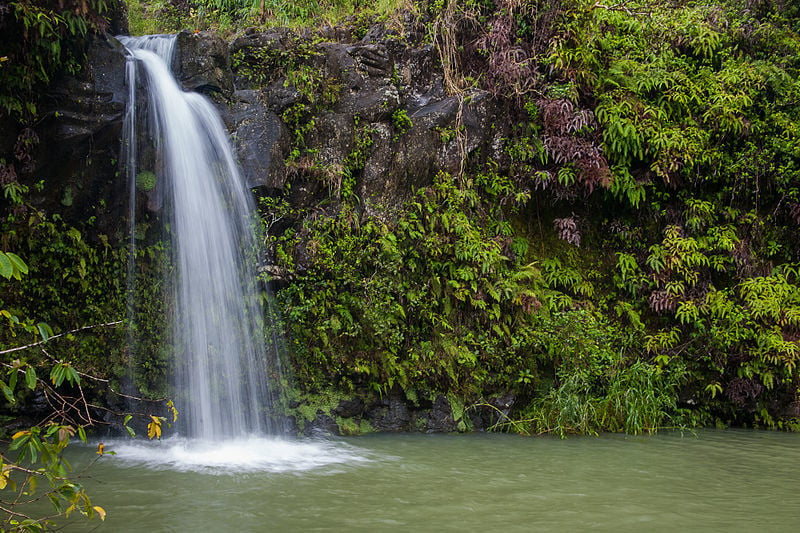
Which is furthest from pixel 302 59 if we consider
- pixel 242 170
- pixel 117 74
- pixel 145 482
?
pixel 145 482

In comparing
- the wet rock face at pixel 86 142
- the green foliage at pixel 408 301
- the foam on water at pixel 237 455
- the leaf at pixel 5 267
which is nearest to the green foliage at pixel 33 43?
the wet rock face at pixel 86 142

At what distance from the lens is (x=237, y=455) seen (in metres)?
6.14

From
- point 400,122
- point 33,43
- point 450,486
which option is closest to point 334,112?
point 400,122

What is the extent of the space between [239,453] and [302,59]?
5581 mm

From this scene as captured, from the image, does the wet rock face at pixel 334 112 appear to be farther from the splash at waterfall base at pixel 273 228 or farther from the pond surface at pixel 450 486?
the pond surface at pixel 450 486

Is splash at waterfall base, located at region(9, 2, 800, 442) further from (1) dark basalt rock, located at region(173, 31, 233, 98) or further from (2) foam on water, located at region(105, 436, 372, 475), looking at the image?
(2) foam on water, located at region(105, 436, 372, 475)

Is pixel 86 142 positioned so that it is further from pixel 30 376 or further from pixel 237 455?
pixel 30 376

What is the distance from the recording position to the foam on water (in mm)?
5633

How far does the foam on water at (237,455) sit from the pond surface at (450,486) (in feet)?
0.06

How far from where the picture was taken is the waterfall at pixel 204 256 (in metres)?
7.12

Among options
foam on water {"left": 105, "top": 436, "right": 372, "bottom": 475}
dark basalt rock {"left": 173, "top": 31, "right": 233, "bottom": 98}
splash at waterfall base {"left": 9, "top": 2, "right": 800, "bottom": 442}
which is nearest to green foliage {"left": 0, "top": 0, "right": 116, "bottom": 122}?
splash at waterfall base {"left": 9, "top": 2, "right": 800, "bottom": 442}

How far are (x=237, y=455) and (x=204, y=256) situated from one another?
2.55 meters

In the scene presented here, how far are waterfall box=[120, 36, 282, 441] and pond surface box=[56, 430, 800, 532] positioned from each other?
688 mm

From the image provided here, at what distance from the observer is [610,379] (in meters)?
8.00
